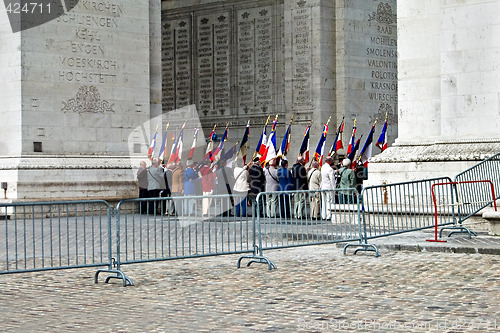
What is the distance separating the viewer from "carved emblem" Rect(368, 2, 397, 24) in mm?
28005

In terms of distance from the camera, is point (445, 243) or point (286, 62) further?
point (286, 62)

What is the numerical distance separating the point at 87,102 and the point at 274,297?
1369 centimetres

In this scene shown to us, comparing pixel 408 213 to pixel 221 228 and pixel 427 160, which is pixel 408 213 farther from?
pixel 221 228

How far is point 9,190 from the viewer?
20.6m

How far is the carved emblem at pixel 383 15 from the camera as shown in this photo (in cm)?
2800

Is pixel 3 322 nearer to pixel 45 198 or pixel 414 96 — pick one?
pixel 414 96

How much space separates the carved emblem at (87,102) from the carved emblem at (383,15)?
9.69 meters

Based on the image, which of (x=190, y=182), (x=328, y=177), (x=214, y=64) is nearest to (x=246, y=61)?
(x=214, y=64)

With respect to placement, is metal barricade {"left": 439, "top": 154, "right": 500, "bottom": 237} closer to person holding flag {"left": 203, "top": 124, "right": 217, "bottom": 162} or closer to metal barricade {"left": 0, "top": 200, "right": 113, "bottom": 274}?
metal barricade {"left": 0, "top": 200, "right": 113, "bottom": 274}

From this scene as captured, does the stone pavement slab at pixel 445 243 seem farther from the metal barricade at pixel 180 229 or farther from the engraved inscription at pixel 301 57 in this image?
the engraved inscription at pixel 301 57

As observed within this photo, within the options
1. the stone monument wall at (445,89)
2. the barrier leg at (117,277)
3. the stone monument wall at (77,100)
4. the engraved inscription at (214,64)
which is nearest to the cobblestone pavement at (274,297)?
the barrier leg at (117,277)

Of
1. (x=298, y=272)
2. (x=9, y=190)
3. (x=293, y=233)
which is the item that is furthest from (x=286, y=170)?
(x=298, y=272)

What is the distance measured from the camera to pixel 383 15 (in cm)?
2831

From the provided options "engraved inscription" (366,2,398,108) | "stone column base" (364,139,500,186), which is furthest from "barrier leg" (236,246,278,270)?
"engraved inscription" (366,2,398,108)
